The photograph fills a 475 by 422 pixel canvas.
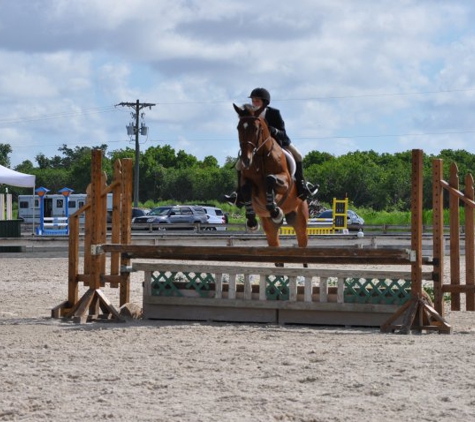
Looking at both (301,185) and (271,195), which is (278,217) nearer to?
(271,195)

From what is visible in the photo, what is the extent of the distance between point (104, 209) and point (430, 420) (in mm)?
6427

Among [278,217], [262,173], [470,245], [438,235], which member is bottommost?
[470,245]

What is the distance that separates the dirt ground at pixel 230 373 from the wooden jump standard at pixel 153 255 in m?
0.40

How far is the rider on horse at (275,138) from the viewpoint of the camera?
34.8 feet

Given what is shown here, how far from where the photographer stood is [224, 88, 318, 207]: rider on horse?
10.6 m

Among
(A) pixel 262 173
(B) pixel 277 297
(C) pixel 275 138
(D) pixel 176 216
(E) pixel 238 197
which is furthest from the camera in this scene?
(D) pixel 176 216

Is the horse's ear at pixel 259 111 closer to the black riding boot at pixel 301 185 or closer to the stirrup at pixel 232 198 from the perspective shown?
the stirrup at pixel 232 198

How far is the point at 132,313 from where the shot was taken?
1055 cm

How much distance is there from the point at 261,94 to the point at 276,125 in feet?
2.00

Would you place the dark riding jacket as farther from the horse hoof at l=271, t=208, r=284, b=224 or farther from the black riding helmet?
the horse hoof at l=271, t=208, r=284, b=224

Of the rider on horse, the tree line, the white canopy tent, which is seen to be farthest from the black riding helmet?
the tree line

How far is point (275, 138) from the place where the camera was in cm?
1103

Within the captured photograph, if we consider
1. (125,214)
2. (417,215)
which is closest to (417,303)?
(417,215)

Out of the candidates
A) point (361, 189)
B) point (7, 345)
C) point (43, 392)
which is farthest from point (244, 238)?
point (361, 189)
